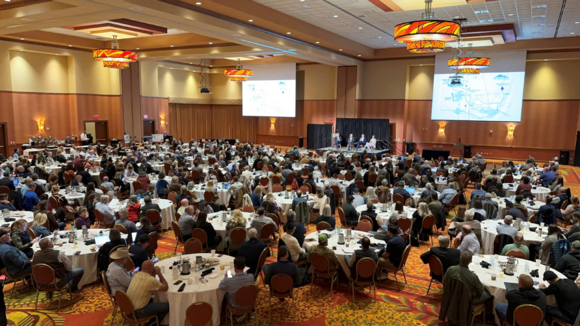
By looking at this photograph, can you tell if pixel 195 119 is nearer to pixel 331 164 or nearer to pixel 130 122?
pixel 130 122

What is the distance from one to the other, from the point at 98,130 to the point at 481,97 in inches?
1034

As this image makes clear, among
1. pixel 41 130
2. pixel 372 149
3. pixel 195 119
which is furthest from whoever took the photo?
pixel 195 119

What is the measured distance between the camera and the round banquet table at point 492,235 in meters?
8.51

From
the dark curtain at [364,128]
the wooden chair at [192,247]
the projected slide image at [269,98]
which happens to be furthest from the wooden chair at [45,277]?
the projected slide image at [269,98]

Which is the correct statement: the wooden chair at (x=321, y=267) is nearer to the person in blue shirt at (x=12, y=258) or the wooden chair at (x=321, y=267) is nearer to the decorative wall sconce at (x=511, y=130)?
the person in blue shirt at (x=12, y=258)

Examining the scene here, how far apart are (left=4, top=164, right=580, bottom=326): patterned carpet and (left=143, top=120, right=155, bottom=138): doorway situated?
2366 centimetres

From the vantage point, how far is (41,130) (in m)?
24.3

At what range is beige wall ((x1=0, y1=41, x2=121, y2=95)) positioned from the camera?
2208cm

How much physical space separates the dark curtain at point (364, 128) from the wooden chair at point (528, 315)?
23.8 metres

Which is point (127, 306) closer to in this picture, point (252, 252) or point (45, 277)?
point (45, 277)

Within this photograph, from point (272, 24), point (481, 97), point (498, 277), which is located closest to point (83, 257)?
point (498, 277)

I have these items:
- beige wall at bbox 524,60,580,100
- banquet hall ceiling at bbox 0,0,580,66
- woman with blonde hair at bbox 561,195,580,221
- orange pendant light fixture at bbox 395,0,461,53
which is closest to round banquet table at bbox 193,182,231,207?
A: banquet hall ceiling at bbox 0,0,580,66

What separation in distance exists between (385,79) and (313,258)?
23.8 metres

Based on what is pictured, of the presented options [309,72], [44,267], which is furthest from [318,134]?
[44,267]
